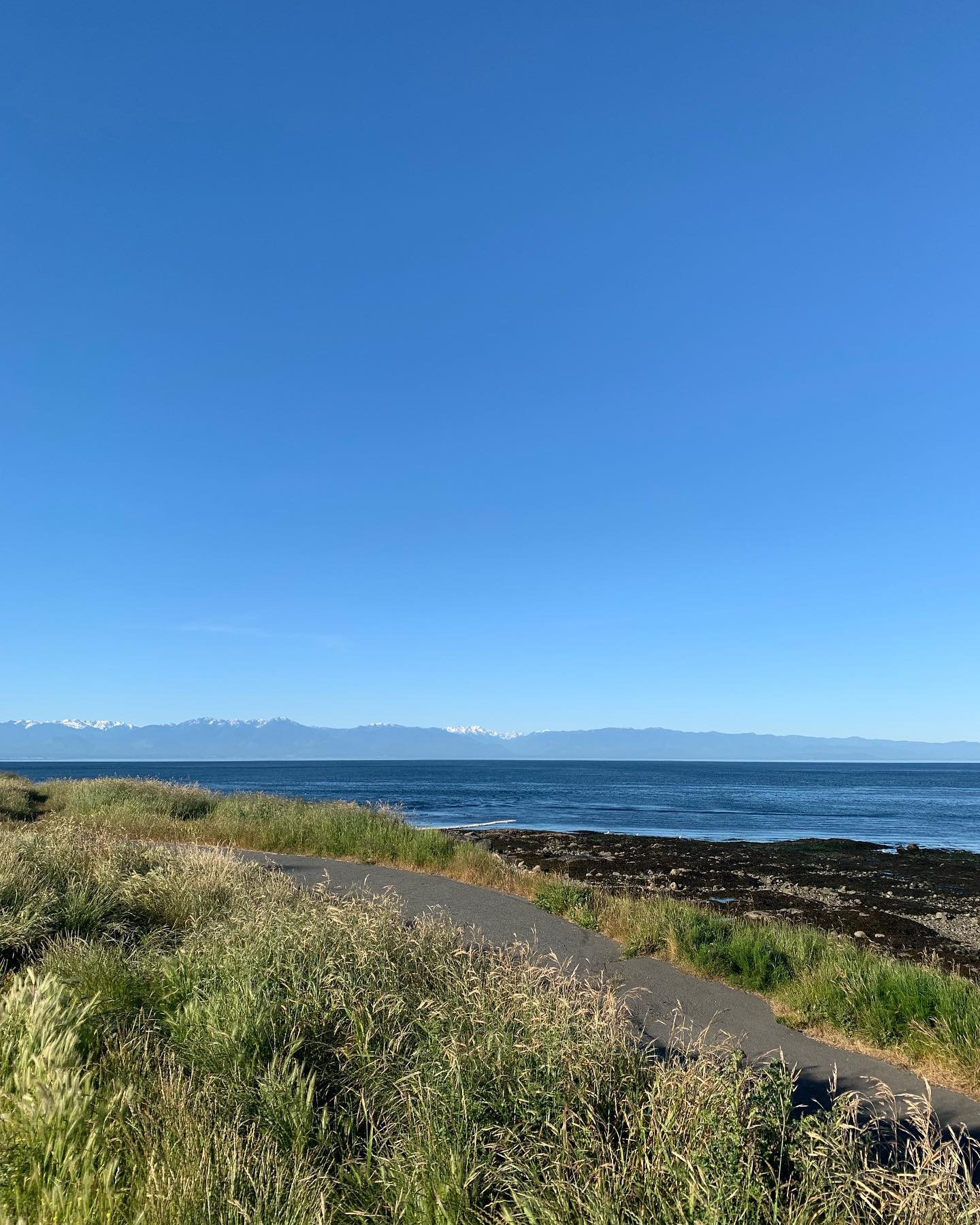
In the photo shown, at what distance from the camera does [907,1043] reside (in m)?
6.98

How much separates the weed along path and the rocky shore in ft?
16.2

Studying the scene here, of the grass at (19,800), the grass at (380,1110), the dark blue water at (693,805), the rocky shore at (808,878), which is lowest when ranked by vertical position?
the dark blue water at (693,805)

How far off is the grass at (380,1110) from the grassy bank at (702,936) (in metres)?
2.29

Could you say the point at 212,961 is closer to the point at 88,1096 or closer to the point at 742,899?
the point at 88,1096

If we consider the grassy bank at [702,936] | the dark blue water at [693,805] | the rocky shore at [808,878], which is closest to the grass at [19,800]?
the grassy bank at [702,936]

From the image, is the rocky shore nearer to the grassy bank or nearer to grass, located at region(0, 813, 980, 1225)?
the grassy bank

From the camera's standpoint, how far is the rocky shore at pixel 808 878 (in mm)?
16438

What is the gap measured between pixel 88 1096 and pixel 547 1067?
243 centimetres

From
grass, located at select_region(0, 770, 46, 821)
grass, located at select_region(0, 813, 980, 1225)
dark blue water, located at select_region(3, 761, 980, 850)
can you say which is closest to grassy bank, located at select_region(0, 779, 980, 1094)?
grass, located at select_region(0, 770, 46, 821)

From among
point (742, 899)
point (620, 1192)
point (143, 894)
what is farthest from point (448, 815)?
point (620, 1192)

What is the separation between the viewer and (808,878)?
80.7 ft

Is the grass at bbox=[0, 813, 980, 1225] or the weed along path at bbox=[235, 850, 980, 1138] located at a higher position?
the grass at bbox=[0, 813, 980, 1225]

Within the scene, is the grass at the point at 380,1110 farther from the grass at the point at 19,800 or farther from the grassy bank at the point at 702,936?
the grass at the point at 19,800

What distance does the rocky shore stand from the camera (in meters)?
16.4
